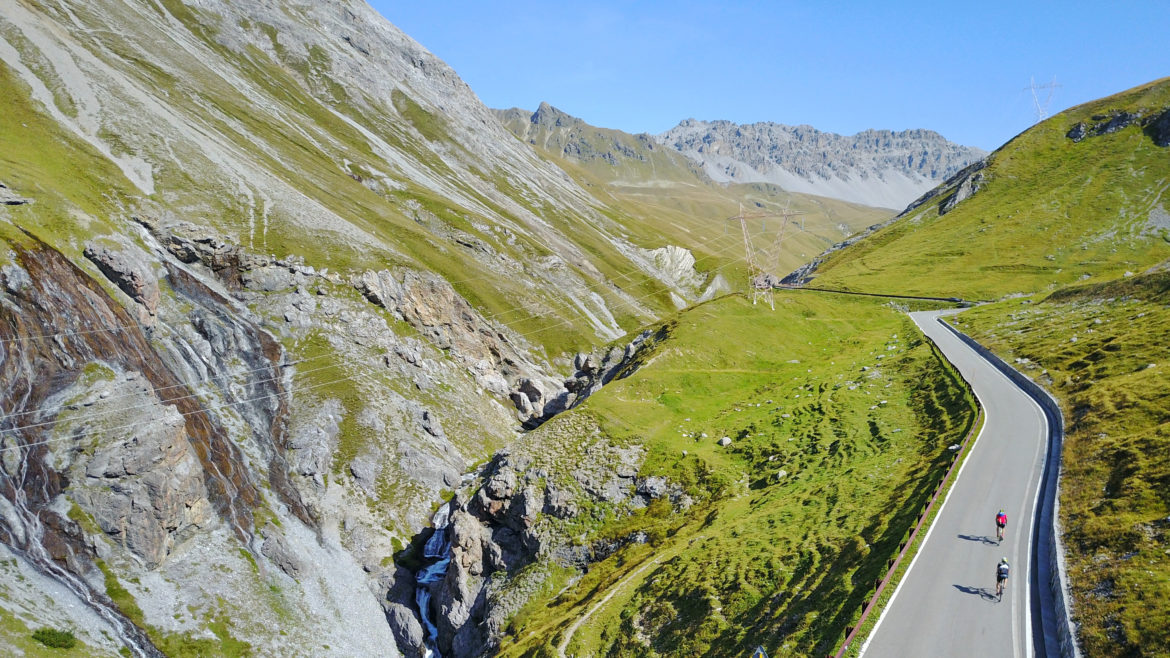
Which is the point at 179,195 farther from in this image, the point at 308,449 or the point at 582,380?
the point at 582,380

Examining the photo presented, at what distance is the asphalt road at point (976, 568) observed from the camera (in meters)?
24.6

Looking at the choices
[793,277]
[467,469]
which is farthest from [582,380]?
[793,277]

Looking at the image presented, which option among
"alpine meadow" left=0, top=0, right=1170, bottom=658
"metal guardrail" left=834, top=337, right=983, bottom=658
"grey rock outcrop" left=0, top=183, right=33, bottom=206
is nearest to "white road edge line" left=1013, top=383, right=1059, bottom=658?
"alpine meadow" left=0, top=0, right=1170, bottom=658

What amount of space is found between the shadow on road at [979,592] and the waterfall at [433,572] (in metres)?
48.5

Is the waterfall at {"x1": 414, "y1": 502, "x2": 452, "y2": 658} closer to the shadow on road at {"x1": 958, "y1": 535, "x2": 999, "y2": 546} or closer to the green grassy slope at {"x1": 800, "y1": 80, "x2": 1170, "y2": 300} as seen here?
the shadow on road at {"x1": 958, "y1": 535, "x2": 999, "y2": 546}

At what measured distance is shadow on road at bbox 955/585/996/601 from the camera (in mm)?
26875

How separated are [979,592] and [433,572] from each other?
54947mm

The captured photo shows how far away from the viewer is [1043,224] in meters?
140

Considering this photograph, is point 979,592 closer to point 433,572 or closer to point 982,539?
point 982,539

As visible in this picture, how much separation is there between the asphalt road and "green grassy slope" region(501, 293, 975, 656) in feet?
6.91

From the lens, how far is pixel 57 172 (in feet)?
260

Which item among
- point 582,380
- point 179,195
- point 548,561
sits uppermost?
point 179,195

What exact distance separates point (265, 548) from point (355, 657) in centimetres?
1486

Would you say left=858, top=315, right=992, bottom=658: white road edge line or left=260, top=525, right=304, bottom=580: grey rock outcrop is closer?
left=858, top=315, right=992, bottom=658: white road edge line
